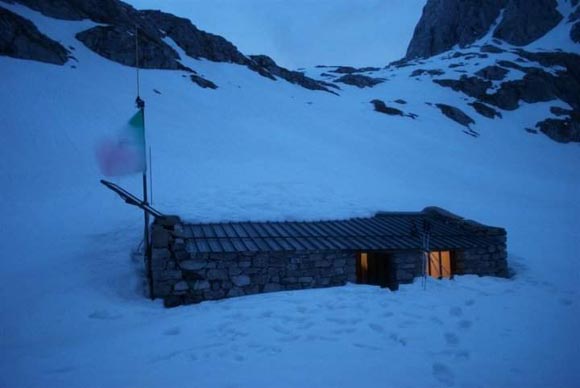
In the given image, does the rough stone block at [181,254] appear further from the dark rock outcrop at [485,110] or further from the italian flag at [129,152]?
the dark rock outcrop at [485,110]

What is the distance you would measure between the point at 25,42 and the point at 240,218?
1095 inches

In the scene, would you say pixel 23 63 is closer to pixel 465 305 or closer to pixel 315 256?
pixel 315 256

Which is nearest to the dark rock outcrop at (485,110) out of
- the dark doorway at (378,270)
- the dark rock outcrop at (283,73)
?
the dark rock outcrop at (283,73)

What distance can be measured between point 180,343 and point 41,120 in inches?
806

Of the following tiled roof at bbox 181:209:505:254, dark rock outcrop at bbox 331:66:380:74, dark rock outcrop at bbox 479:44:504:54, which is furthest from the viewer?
dark rock outcrop at bbox 331:66:380:74

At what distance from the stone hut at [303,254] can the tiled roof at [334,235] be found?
25 mm

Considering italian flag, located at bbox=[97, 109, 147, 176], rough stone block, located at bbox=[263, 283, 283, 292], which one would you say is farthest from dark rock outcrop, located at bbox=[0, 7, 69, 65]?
rough stone block, located at bbox=[263, 283, 283, 292]

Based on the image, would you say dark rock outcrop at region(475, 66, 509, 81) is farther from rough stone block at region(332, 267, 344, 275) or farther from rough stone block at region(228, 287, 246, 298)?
rough stone block at region(228, 287, 246, 298)

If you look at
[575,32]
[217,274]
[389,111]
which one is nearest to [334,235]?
[217,274]

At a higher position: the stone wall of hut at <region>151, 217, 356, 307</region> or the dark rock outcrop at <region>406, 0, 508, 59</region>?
the dark rock outcrop at <region>406, 0, 508, 59</region>

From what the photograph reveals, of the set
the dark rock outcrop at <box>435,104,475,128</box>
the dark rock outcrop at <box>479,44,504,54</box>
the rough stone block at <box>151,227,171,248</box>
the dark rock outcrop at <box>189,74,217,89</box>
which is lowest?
the rough stone block at <box>151,227,171,248</box>

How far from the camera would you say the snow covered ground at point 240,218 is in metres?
5.10

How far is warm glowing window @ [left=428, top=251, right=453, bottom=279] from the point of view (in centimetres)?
1122

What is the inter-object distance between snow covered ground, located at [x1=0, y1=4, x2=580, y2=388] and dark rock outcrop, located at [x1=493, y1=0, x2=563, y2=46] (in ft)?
191
